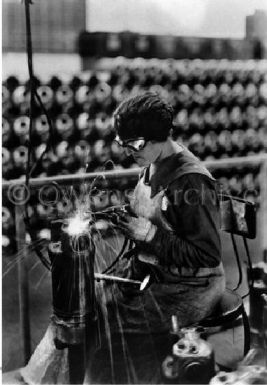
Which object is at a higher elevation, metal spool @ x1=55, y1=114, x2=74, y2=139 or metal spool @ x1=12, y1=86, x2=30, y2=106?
metal spool @ x1=12, y1=86, x2=30, y2=106

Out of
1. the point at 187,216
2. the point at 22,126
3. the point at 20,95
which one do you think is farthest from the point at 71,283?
the point at 20,95

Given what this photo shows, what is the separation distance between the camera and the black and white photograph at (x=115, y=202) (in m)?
1.83

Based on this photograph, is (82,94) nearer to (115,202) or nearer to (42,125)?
(42,125)

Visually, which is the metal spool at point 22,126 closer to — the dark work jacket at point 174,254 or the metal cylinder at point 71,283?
the metal cylinder at point 71,283

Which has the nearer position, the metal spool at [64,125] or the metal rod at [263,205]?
the metal spool at [64,125]

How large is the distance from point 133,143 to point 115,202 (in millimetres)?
219

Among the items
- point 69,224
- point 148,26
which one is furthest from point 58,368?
point 148,26

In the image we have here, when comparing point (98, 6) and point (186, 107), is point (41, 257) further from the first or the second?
point (98, 6)

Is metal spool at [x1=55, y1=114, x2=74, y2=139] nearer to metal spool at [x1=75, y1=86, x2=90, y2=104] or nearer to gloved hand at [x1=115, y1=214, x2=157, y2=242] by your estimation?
metal spool at [x1=75, y1=86, x2=90, y2=104]

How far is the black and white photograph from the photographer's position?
6.01ft

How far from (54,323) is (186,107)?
0.89 metres

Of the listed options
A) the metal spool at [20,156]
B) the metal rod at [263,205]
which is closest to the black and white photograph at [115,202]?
the metal spool at [20,156]

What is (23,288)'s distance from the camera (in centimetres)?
189
